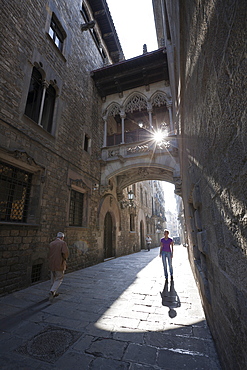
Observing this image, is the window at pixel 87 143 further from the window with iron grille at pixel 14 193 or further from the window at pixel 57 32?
the window with iron grille at pixel 14 193

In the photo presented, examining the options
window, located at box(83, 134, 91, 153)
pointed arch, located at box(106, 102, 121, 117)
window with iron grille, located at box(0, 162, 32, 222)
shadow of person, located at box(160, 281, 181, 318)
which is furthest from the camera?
pointed arch, located at box(106, 102, 121, 117)

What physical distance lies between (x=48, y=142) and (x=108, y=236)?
6.66 metres

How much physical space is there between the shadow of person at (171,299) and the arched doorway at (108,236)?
631cm

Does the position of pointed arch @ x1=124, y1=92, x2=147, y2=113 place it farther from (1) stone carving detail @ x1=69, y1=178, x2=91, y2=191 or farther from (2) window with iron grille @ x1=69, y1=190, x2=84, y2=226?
(2) window with iron grille @ x1=69, y1=190, x2=84, y2=226

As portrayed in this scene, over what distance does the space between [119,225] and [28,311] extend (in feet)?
28.0

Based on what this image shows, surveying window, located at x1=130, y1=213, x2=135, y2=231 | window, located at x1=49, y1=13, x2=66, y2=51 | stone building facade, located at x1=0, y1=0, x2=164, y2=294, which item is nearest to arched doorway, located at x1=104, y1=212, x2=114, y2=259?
stone building facade, located at x1=0, y1=0, x2=164, y2=294

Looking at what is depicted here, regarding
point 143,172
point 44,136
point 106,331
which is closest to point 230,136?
point 106,331

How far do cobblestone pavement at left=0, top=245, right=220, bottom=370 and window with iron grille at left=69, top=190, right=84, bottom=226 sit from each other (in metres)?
3.43

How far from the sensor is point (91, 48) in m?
10.5

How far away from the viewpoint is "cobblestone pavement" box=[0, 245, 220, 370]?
6.07ft

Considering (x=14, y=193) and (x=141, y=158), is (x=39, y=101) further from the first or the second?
(x=141, y=158)

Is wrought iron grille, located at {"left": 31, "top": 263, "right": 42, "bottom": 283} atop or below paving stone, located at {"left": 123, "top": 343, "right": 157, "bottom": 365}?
atop

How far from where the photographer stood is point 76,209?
7.62 metres

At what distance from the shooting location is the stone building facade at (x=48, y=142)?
4.64 metres
